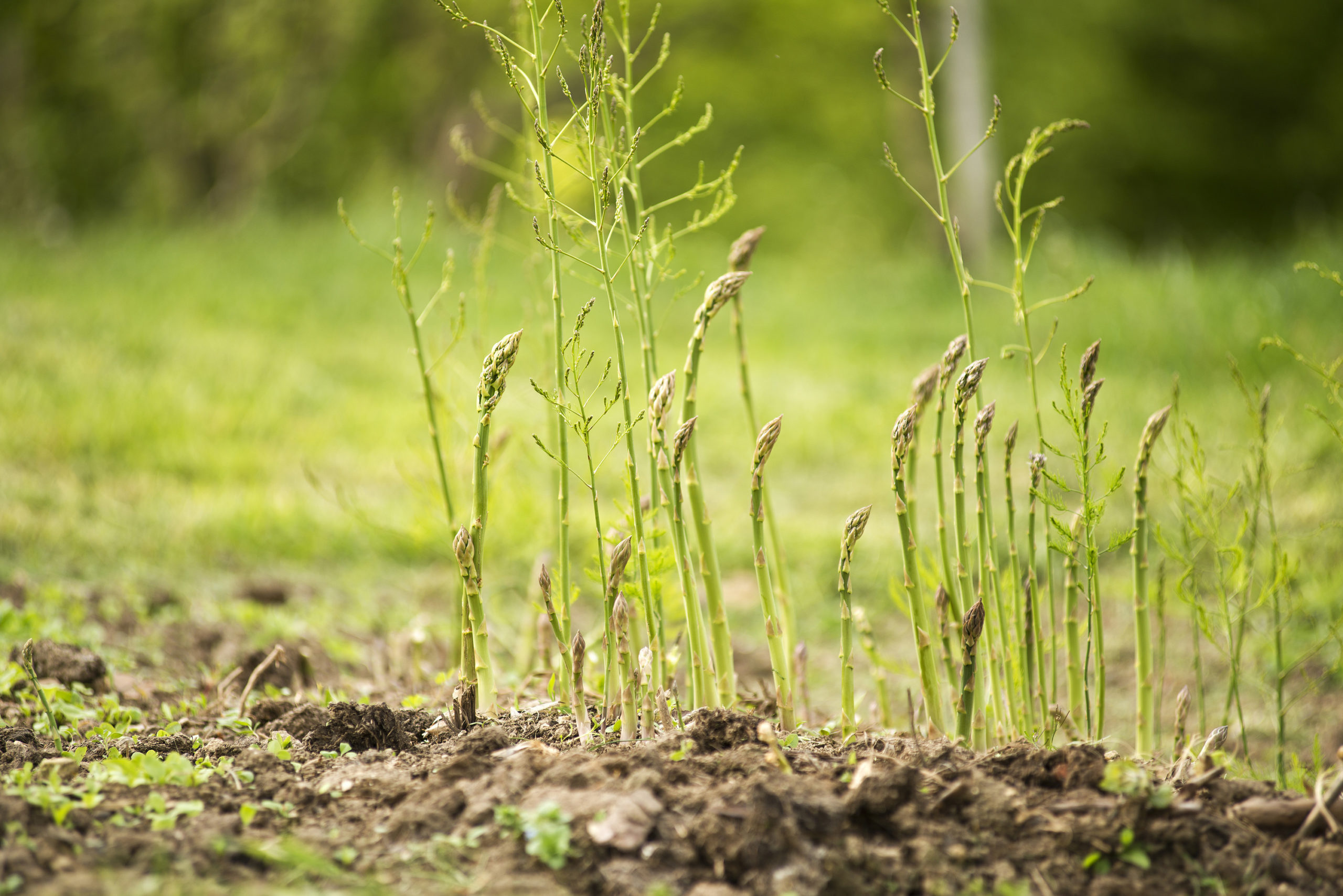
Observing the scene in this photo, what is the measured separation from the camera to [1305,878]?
1.26 metres

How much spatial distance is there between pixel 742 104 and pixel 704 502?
1485 centimetres

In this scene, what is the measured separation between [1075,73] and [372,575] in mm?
13943

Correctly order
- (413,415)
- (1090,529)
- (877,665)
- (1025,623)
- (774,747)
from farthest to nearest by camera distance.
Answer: (413,415) < (877,665) < (1025,623) < (1090,529) < (774,747)

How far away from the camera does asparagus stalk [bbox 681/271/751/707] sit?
1.50 m

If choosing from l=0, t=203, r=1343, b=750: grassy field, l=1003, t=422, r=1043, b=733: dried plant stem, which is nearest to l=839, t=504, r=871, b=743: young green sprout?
l=1003, t=422, r=1043, b=733: dried plant stem

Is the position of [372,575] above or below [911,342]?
below

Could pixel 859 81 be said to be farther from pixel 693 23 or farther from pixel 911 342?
pixel 911 342

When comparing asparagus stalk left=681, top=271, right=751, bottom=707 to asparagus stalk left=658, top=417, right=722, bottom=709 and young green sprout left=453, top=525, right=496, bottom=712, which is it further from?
young green sprout left=453, top=525, right=496, bottom=712

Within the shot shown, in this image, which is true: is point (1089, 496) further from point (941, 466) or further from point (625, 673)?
point (625, 673)

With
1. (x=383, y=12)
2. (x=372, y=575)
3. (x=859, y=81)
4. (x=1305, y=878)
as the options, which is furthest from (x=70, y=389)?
(x=859, y=81)

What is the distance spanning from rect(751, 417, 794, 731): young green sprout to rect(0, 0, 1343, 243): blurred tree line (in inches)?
296

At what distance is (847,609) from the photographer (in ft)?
5.04

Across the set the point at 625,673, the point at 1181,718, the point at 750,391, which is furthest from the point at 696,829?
the point at 1181,718

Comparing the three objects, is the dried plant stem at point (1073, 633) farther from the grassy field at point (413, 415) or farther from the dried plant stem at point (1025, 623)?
the grassy field at point (413, 415)
